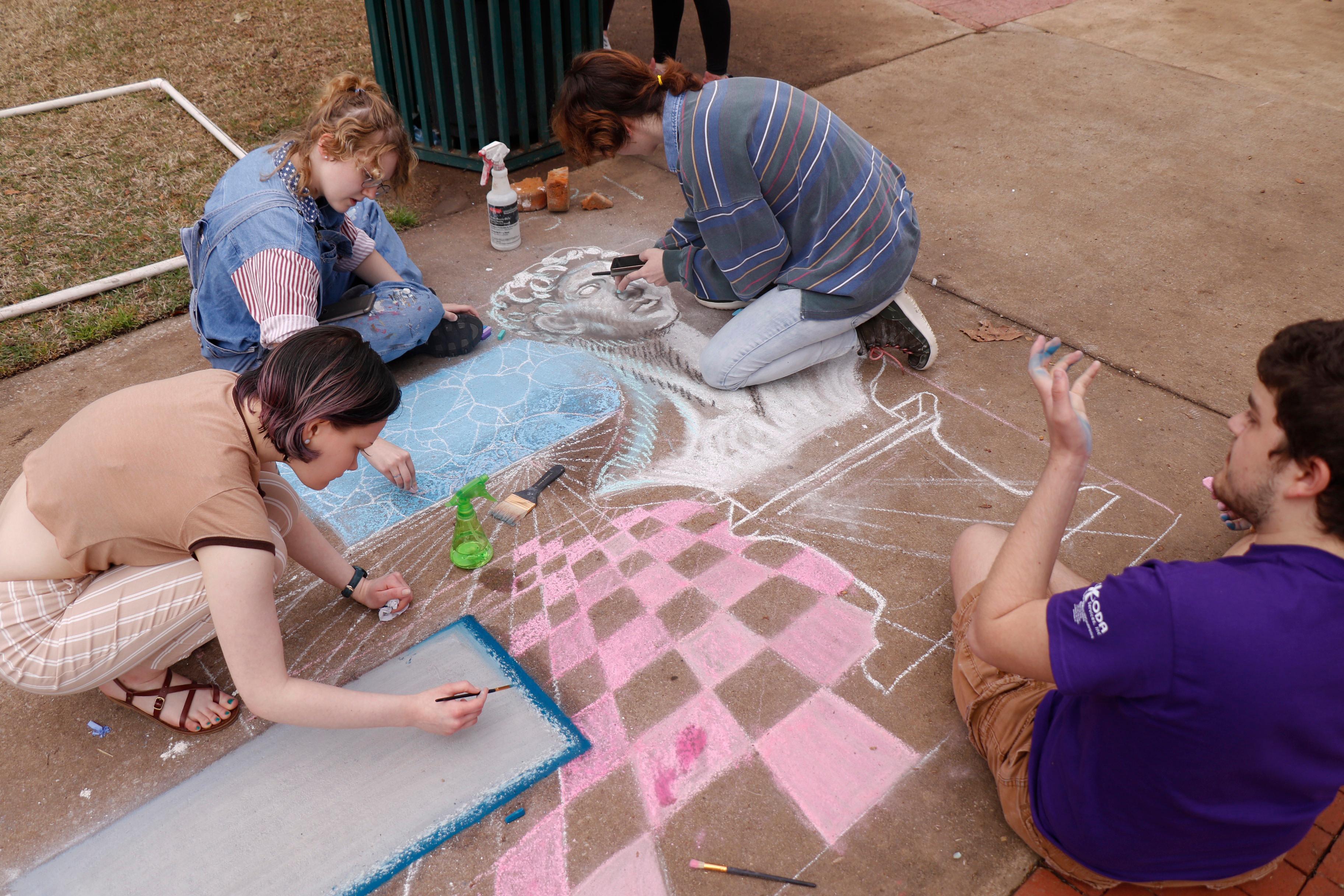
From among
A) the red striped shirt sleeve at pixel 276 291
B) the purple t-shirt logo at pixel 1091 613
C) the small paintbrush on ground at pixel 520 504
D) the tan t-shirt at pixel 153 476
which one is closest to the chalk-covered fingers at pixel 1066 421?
the purple t-shirt logo at pixel 1091 613

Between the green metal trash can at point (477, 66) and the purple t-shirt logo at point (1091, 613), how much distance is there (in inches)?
153

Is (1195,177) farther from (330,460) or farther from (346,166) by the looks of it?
(330,460)

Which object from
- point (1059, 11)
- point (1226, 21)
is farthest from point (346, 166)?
point (1226, 21)

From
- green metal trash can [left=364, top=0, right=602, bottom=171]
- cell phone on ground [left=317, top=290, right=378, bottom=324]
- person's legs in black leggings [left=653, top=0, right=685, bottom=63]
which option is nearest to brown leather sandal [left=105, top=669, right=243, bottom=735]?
cell phone on ground [left=317, top=290, right=378, bottom=324]

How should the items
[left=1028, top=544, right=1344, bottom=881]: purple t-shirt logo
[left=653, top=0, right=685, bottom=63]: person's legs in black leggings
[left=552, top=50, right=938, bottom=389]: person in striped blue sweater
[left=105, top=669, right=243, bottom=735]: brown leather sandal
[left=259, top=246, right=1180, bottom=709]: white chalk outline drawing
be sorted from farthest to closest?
[left=653, top=0, right=685, bottom=63]: person's legs in black leggings < [left=552, top=50, right=938, bottom=389]: person in striped blue sweater < [left=259, top=246, right=1180, bottom=709]: white chalk outline drawing < [left=105, top=669, right=243, bottom=735]: brown leather sandal < [left=1028, top=544, right=1344, bottom=881]: purple t-shirt logo

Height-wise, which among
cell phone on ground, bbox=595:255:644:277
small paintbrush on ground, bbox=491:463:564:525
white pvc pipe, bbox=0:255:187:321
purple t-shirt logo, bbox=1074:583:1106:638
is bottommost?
small paintbrush on ground, bbox=491:463:564:525

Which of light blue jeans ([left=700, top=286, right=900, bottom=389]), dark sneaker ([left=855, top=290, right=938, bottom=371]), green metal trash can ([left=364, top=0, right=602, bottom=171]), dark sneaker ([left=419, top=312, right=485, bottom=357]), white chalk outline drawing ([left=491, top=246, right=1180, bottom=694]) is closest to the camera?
white chalk outline drawing ([left=491, top=246, right=1180, bottom=694])

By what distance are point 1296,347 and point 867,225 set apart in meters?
1.73

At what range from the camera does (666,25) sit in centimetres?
511

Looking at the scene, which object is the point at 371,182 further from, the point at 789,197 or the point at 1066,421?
the point at 1066,421

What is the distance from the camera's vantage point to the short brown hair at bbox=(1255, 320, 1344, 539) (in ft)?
4.08

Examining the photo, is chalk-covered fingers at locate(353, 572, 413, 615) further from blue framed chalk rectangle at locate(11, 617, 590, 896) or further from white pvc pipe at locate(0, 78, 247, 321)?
white pvc pipe at locate(0, 78, 247, 321)

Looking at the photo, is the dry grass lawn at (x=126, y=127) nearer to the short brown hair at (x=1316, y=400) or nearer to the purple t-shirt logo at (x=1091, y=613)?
the purple t-shirt logo at (x=1091, y=613)

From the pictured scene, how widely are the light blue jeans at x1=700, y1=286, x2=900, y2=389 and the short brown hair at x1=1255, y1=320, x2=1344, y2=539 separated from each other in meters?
1.76
